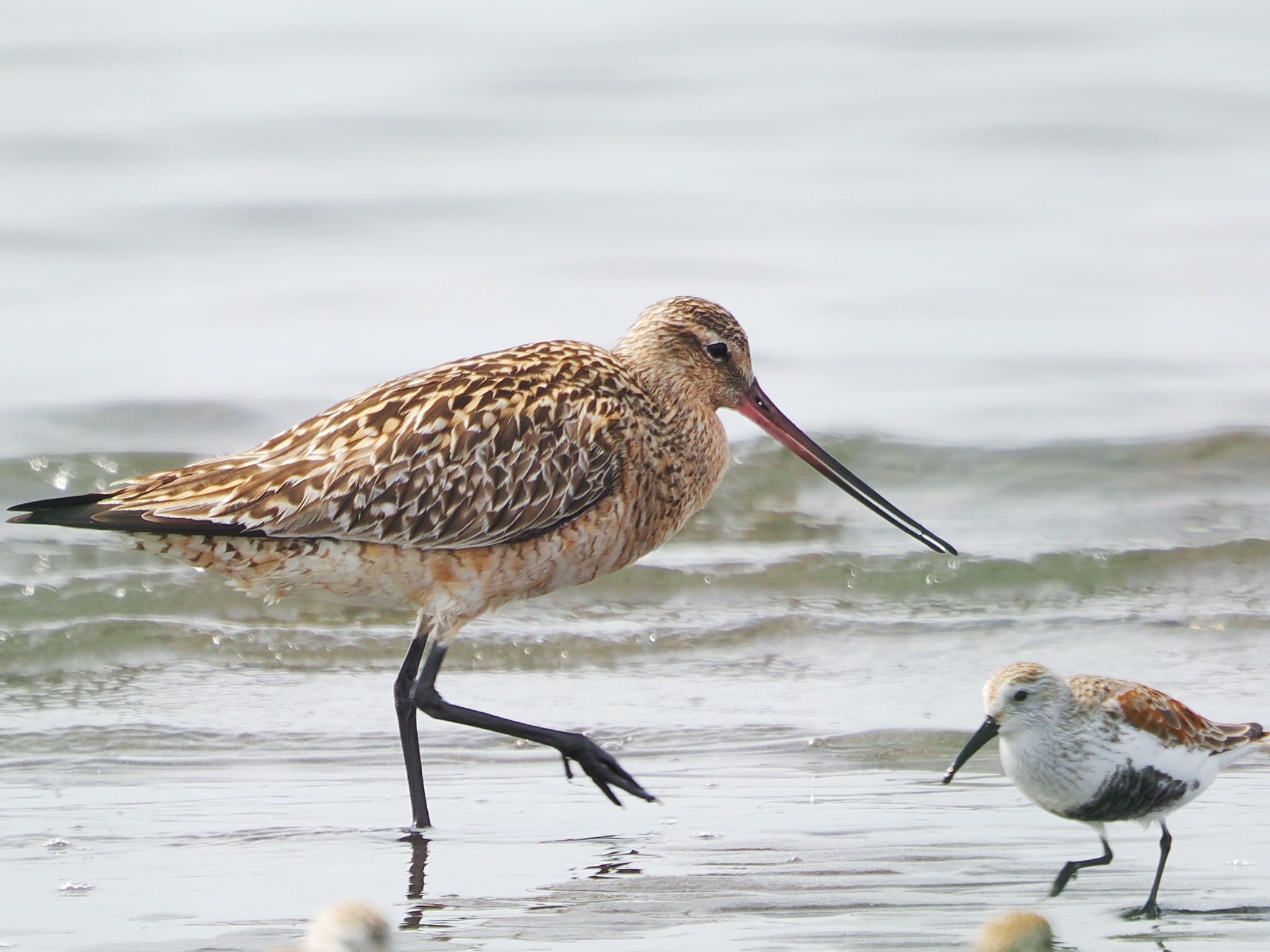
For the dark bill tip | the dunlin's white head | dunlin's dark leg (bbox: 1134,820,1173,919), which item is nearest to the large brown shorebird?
the dark bill tip

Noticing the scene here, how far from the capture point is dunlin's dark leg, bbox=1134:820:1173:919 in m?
5.12

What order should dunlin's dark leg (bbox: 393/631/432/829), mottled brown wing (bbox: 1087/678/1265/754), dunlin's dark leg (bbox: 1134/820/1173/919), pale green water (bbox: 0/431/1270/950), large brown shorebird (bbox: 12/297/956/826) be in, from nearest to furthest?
dunlin's dark leg (bbox: 1134/820/1173/919) → pale green water (bbox: 0/431/1270/950) → mottled brown wing (bbox: 1087/678/1265/754) → dunlin's dark leg (bbox: 393/631/432/829) → large brown shorebird (bbox: 12/297/956/826)

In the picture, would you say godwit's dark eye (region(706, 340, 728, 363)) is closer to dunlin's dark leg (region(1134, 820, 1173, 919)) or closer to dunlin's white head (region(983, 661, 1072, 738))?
dunlin's white head (region(983, 661, 1072, 738))

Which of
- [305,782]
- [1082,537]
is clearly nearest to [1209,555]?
[1082,537]

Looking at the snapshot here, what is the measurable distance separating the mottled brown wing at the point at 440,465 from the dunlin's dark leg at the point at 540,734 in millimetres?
441

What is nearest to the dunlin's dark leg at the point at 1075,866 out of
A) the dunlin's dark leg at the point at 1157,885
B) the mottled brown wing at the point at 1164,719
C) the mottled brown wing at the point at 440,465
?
the dunlin's dark leg at the point at 1157,885

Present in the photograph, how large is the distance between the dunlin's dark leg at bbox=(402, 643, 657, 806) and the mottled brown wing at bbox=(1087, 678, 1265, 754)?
136cm

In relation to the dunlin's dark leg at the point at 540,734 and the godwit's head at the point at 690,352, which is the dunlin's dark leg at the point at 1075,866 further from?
the godwit's head at the point at 690,352

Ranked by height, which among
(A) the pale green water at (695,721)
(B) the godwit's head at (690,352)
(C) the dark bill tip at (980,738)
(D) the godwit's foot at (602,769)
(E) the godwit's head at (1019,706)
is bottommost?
(A) the pale green water at (695,721)

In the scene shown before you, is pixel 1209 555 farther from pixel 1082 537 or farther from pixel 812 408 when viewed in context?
pixel 812 408

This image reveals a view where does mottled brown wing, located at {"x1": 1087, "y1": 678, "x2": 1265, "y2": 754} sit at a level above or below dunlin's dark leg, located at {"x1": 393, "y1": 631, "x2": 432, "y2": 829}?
above

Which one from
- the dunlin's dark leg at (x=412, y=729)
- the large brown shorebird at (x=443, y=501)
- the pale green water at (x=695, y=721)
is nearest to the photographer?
the pale green water at (x=695, y=721)

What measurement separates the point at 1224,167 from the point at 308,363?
804 cm

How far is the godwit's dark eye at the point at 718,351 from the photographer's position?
23.4ft
